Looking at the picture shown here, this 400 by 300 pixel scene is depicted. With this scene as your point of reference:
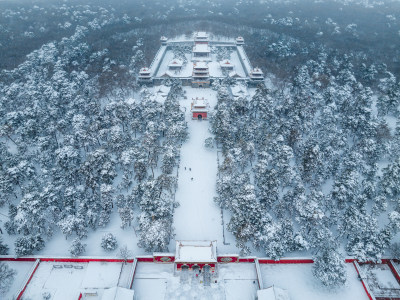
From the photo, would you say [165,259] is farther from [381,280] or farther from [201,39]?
[201,39]

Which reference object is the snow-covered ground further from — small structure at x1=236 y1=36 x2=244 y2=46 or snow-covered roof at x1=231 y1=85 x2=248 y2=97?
small structure at x1=236 y1=36 x2=244 y2=46

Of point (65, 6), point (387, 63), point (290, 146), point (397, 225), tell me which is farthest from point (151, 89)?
point (65, 6)

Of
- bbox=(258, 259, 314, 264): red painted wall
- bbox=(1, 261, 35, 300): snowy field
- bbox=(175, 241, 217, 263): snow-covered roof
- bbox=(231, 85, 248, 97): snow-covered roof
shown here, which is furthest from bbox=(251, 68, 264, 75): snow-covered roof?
bbox=(1, 261, 35, 300): snowy field

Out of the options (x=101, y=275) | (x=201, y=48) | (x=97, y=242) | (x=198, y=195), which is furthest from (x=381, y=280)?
(x=201, y=48)

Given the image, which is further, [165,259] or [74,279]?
[165,259]

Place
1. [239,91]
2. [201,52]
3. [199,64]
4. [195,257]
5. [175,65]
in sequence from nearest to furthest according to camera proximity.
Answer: [195,257] < [239,91] < [199,64] < [175,65] < [201,52]

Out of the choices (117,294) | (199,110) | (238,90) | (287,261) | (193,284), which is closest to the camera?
(117,294)

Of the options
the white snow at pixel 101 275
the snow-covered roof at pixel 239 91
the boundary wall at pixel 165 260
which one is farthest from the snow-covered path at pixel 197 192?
the snow-covered roof at pixel 239 91
